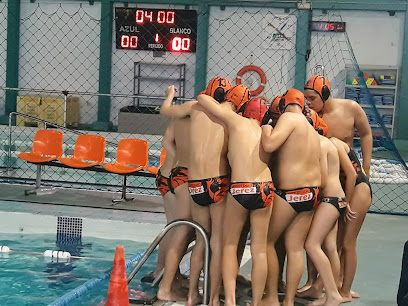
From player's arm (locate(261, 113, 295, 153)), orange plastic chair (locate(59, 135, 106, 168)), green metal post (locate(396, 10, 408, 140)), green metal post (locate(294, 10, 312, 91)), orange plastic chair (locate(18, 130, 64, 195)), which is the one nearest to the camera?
player's arm (locate(261, 113, 295, 153))

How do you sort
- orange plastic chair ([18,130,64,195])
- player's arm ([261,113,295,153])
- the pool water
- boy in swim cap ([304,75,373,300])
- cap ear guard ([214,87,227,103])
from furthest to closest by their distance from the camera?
orange plastic chair ([18,130,64,195]), the pool water, boy in swim cap ([304,75,373,300]), cap ear guard ([214,87,227,103]), player's arm ([261,113,295,153])

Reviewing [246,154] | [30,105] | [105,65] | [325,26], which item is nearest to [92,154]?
[246,154]

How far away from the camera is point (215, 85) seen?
205 inches

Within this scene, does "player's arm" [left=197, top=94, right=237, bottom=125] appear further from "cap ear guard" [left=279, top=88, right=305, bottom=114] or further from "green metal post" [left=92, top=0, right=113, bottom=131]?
"green metal post" [left=92, top=0, right=113, bottom=131]

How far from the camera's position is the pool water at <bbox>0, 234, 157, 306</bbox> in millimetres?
5629

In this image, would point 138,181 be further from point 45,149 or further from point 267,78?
point 267,78

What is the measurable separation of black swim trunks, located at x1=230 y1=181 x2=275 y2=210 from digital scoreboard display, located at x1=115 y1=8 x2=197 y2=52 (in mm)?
12431

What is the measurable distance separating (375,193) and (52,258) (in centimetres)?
644

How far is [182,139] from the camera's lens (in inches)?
209

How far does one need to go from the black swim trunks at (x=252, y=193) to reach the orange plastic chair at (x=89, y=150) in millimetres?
4751

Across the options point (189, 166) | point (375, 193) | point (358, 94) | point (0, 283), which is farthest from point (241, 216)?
point (358, 94)

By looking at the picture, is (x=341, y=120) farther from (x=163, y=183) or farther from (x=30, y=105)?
(x=30, y=105)

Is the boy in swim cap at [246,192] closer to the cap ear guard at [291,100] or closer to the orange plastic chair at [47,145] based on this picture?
the cap ear guard at [291,100]

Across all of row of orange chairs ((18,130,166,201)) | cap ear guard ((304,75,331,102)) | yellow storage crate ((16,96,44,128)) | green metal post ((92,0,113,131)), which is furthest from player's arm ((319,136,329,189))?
yellow storage crate ((16,96,44,128))
